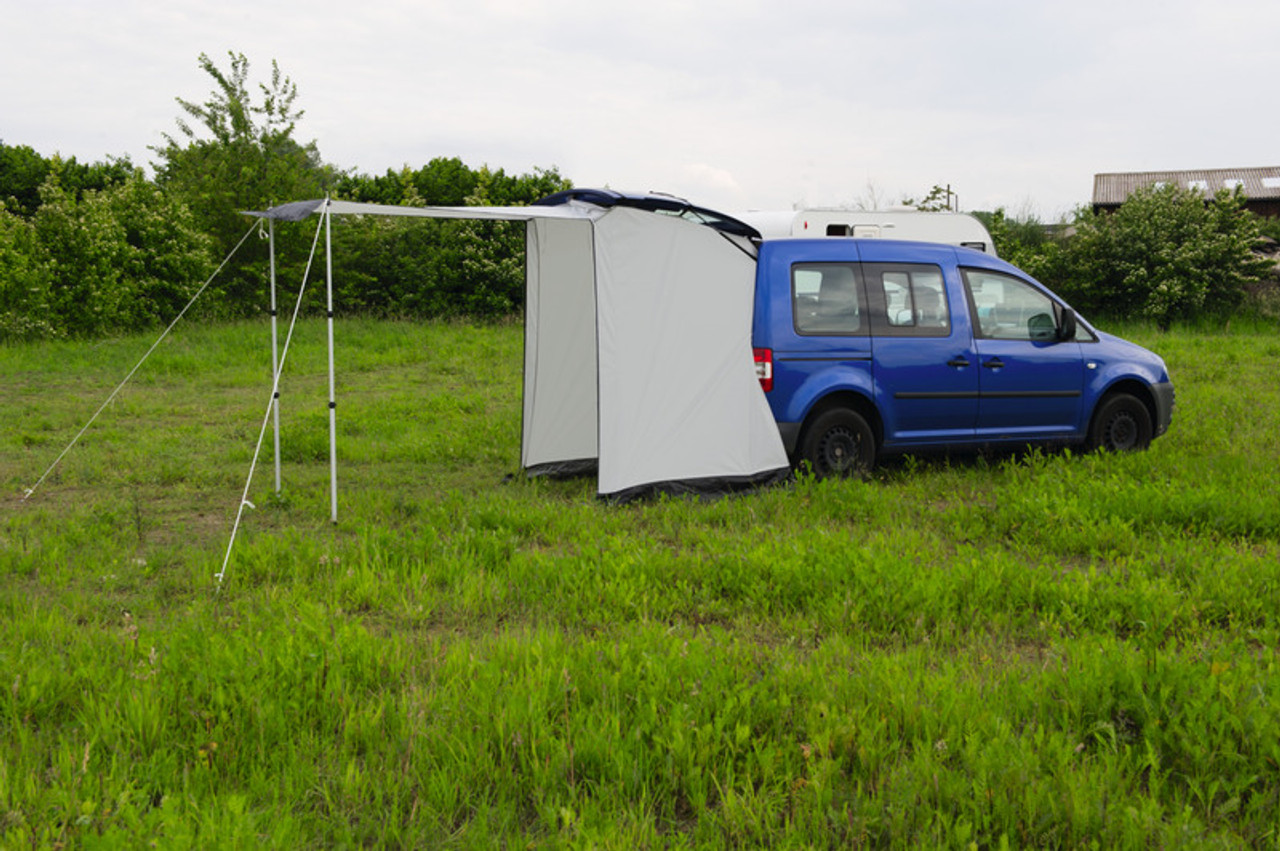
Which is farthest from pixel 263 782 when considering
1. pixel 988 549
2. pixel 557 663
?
pixel 988 549

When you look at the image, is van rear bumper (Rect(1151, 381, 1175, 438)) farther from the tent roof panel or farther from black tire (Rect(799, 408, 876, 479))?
the tent roof panel

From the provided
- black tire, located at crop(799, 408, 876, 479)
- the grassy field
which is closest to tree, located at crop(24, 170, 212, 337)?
the grassy field

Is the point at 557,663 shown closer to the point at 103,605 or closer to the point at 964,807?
the point at 964,807

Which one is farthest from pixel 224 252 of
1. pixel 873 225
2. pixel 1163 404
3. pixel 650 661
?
pixel 650 661

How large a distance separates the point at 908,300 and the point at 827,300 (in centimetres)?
76

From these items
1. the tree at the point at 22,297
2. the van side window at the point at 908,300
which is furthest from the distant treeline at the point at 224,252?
the van side window at the point at 908,300

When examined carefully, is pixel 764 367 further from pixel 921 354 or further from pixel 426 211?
pixel 426 211

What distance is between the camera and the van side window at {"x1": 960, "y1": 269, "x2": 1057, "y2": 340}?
839 centimetres

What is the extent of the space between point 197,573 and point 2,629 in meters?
1.04

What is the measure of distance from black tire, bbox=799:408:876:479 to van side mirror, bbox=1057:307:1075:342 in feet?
6.51

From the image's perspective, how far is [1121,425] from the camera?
29.7ft

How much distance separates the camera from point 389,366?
1664 cm

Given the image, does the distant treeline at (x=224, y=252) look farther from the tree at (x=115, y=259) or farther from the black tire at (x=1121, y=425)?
the black tire at (x=1121, y=425)

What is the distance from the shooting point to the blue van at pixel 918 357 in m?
7.68
